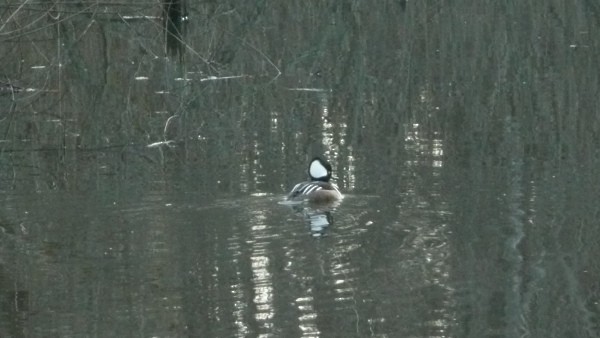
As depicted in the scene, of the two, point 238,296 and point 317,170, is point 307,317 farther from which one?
point 317,170

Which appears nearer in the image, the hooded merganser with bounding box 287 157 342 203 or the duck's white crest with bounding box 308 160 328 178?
the hooded merganser with bounding box 287 157 342 203

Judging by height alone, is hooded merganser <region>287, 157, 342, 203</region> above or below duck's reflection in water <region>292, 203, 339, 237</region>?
above

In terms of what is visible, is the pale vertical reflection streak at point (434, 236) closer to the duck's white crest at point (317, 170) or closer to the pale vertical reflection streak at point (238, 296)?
the duck's white crest at point (317, 170)

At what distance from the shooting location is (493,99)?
15.9 m

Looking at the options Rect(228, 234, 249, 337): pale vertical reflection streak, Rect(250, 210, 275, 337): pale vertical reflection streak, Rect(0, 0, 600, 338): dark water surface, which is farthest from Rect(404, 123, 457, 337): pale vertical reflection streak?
Rect(228, 234, 249, 337): pale vertical reflection streak

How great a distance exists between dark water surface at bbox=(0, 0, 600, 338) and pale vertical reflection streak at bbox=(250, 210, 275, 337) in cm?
2

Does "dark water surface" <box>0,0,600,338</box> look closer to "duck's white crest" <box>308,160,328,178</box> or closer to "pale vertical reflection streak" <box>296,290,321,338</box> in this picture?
"pale vertical reflection streak" <box>296,290,321,338</box>

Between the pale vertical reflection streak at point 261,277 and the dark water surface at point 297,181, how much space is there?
24mm

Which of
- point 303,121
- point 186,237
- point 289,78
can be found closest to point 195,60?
point 289,78

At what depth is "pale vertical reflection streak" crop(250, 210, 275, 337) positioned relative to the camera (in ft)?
24.4

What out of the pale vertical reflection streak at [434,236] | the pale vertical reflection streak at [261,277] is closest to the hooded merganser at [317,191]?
the pale vertical reflection streak at [434,236]

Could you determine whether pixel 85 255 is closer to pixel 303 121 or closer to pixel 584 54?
pixel 303 121

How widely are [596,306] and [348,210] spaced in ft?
9.92

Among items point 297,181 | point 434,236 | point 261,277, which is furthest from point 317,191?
point 261,277
